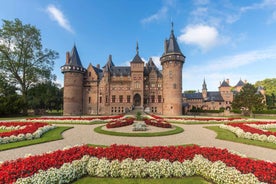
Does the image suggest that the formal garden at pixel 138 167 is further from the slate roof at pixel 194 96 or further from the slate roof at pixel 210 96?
the slate roof at pixel 210 96

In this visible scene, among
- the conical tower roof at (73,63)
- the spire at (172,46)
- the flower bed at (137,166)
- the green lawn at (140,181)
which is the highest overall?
the spire at (172,46)

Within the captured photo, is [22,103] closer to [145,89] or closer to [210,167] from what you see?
[145,89]

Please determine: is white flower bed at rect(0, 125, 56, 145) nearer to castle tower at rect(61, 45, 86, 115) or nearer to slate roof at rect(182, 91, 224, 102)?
castle tower at rect(61, 45, 86, 115)

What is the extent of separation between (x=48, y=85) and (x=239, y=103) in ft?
168

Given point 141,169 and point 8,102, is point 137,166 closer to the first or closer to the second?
point 141,169

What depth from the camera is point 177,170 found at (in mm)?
4855

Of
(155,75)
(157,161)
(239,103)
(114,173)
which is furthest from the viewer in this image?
(155,75)

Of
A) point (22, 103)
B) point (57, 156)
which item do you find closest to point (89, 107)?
point (22, 103)

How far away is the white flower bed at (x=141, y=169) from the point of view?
4.37 metres

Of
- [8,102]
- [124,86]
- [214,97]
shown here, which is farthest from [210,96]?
[8,102]

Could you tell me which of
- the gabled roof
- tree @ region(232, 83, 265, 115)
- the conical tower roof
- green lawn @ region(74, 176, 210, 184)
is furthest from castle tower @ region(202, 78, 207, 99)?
green lawn @ region(74, 176, 210, 184)

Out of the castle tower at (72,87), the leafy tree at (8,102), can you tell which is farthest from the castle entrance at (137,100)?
the leafy tree at (8,102)

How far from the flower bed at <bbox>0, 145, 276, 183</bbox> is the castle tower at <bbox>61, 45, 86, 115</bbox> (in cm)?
3699

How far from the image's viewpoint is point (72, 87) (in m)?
39.5
